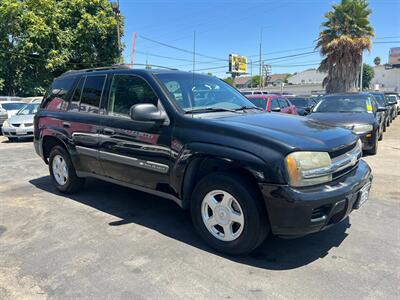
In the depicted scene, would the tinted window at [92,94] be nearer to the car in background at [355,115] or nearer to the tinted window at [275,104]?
the car in background at [355,115]

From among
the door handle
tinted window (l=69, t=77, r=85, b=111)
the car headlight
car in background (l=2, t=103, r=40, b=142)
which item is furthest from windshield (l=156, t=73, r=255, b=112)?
car in background (l=2, t=103, r=40, b=142)

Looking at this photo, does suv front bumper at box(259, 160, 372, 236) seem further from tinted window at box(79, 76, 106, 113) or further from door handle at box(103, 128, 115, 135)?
tinted window at box(79, 76, 106, 113)

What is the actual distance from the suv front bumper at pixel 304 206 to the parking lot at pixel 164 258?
0.44 metres

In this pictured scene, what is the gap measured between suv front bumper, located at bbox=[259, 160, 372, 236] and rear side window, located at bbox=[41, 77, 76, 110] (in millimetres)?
3617

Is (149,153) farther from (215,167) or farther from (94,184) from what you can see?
(94,184)

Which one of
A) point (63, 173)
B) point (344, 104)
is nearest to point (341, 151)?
point (63, 173)

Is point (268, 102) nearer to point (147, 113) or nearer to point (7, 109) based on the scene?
point (147, 113)

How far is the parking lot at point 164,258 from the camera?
2996 millimetres

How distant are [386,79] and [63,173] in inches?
2959

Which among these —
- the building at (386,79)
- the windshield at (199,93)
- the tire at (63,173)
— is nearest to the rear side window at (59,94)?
the tire at (63,173)

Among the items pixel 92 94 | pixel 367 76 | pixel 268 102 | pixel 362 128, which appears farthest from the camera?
pixel 367 76

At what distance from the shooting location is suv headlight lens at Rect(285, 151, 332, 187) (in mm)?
3111

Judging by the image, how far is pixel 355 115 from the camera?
9.12 meters

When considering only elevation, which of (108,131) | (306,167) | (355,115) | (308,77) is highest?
(308,77)
